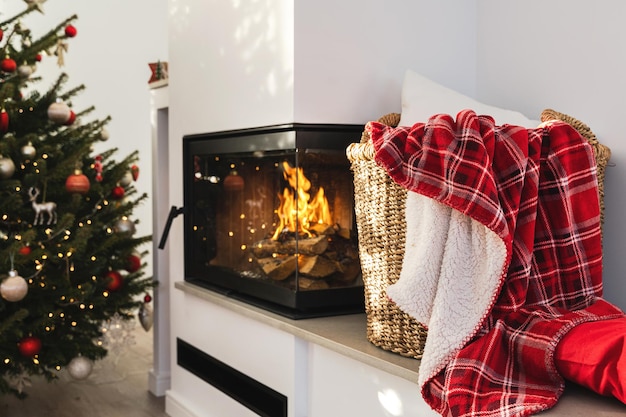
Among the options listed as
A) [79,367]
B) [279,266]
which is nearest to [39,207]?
[79,367]

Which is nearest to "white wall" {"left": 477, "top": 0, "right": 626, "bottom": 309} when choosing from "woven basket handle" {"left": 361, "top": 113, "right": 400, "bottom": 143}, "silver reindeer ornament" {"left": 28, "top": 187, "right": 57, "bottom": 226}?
"woven basket handle" {"left": 361, "top": 113, "right": 400, "bottom": 143}

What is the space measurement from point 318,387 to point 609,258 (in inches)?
31.9

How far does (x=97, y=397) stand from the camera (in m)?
2.91

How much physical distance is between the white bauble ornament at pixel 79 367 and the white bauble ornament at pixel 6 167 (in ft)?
2.43

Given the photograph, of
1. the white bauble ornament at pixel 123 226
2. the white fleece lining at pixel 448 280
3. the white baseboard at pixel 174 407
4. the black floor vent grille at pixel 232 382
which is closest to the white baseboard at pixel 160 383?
the white baseboard at pixel 174 407

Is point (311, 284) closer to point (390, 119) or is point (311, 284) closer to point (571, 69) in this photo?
point (390, 119)

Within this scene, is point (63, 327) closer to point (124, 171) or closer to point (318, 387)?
point (124, 171)

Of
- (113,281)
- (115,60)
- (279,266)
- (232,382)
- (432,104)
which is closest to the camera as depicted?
(432,104)

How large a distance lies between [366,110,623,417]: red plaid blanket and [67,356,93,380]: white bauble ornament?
5.76 ft

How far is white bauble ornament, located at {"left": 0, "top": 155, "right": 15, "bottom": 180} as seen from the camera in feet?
8.05

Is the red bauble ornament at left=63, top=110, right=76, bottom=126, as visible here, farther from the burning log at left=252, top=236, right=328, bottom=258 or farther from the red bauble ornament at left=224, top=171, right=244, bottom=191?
the burning log at left=252, top=236, right=328, bottom=258

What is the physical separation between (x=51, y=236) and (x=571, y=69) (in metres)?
1.82

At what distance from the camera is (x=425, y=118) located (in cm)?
189

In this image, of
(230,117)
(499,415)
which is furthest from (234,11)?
(499,415)
